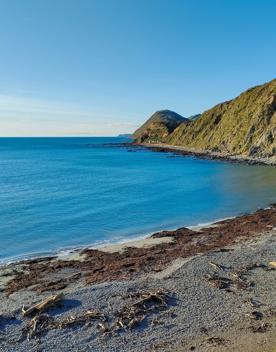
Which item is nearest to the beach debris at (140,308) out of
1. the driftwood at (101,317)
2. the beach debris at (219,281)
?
the driftwood at (101,317)

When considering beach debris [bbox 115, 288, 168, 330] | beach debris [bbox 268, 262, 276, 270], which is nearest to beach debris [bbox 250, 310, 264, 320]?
beach debris [bbox 115, 288, 168, 330]

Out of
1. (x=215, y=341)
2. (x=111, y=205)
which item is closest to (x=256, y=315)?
(x=215, y=341)

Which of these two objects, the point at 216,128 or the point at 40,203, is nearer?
the point at 40,203

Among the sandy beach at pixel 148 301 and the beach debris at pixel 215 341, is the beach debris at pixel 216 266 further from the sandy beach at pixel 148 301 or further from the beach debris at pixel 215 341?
the beach debris at pixel 215 341

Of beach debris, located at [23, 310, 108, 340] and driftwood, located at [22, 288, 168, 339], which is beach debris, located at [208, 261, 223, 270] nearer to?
driftwood, located at [22, 288, 168, 339]

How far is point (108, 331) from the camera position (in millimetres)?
11266

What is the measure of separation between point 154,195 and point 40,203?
1281 centimetres

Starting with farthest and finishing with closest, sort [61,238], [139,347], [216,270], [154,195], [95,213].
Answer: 1. [154,195]
2. [95,213]
3. [61,238]
4. [216,270]
5. [139,347]

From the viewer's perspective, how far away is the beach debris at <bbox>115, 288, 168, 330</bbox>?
1169cm

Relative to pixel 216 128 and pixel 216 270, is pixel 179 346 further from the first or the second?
pixel 216 128

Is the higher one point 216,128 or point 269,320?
point 216,128

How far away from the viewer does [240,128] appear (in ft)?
335

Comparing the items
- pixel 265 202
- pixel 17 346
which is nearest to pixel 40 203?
pixel 265 202

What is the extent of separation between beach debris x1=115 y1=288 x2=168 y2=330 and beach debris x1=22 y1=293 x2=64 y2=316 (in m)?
2.25
